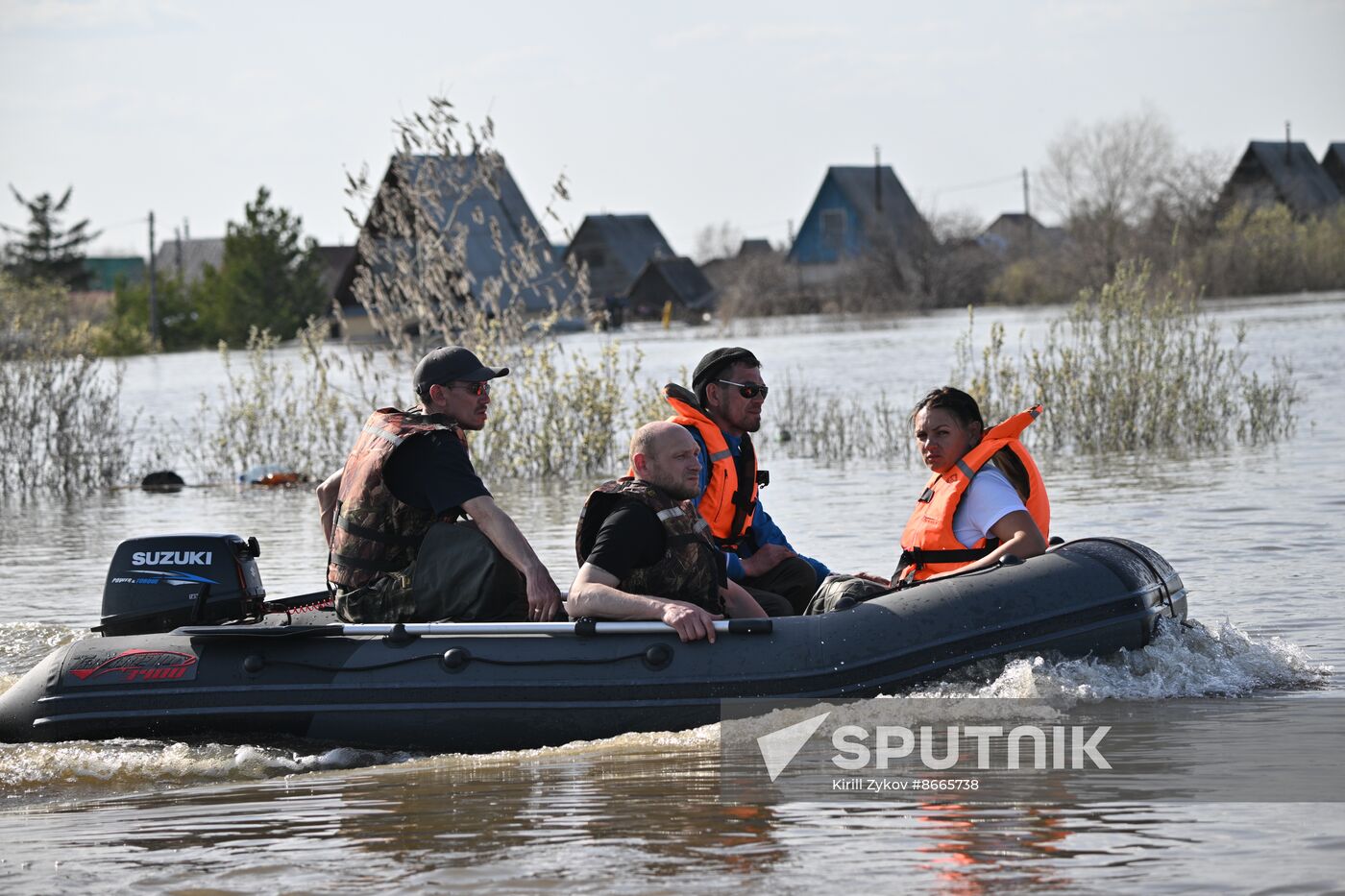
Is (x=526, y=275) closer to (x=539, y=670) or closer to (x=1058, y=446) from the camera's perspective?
(x=1058, y=446)

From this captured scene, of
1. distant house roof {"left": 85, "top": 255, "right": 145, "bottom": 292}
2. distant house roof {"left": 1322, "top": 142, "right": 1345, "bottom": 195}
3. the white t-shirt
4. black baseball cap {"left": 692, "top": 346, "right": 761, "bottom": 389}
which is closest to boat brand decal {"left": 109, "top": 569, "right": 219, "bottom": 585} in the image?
black baseball cap {"left": 692, "top": 346, "right": 761, "bottom": 389}

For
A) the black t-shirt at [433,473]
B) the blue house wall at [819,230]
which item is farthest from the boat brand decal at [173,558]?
the blue house wall at [819,230]

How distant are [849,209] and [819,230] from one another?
128 centimetres

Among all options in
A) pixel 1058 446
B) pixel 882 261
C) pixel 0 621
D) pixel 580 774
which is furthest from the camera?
pixel 882 261

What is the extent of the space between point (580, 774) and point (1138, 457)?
27.7 feet

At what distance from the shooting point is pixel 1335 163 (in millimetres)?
61312

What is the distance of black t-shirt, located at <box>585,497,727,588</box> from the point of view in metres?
4.93

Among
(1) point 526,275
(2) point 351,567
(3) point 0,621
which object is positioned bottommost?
(3) point 0,621

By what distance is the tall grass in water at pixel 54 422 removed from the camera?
1299 cm

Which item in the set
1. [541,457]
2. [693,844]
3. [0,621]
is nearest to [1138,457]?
[541,457]

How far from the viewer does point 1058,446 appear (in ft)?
42.2

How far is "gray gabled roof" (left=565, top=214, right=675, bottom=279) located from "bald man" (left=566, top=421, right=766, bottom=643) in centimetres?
5549

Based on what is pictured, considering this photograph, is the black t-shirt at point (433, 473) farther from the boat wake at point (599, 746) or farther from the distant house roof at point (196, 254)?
the distant house roof at point (196, 254)

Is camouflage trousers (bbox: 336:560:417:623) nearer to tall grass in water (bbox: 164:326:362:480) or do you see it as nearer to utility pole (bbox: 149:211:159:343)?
tall grass in water (bbox: 164:326:362:480)
